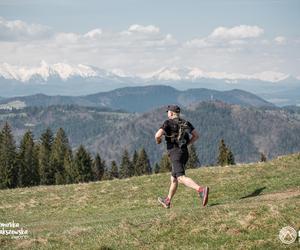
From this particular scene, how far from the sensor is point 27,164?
96188mm

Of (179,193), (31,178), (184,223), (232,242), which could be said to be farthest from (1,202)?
(31,178)

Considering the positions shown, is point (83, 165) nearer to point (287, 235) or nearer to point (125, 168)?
point (125, 168)

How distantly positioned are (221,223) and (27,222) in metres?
11.9

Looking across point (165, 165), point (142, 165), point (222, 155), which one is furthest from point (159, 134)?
point (142, 165)

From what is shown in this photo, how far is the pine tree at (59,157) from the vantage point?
102231 mm

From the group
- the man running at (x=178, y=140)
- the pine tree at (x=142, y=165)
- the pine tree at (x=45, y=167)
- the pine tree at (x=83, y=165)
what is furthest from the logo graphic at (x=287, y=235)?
the pine tree at (x=142, y=165)

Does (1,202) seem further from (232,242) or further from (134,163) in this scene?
(134,163)

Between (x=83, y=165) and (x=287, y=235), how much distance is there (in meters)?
94.8

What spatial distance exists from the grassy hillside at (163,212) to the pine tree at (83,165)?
7051cm

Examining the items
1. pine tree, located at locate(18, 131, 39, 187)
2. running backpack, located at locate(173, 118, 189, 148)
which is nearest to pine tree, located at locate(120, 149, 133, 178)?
pine tree, located at locate(18, 131, 39, 187)

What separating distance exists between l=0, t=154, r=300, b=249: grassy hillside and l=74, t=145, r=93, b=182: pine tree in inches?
2776

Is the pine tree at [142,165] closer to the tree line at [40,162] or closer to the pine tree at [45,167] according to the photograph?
the tree line at [40,162]

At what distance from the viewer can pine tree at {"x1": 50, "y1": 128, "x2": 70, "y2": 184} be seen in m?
102

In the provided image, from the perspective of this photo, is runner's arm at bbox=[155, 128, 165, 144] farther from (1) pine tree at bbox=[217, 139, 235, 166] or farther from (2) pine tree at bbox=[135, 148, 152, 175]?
(2) pine tree at bbox=[135, 148, 152, 175]
